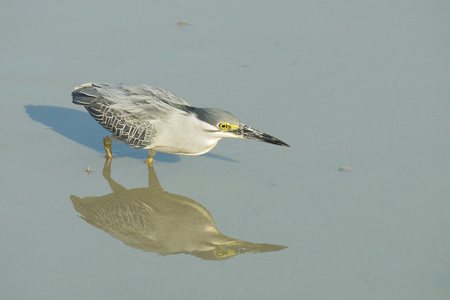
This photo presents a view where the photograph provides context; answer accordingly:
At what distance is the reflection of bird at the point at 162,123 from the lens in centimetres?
648

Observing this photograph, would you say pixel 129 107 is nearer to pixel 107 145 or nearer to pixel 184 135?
pixel 107 145

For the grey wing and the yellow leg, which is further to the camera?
the yellow leg

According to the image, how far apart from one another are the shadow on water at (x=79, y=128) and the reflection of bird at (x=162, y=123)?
1.17 feet

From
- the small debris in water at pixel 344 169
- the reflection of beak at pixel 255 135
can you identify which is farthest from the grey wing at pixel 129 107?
the small debris in water at pixel 344 169

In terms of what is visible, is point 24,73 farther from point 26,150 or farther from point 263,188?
point 263,188

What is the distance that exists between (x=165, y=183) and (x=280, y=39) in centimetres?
336

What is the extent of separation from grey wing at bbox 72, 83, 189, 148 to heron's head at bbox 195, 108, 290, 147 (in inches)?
12.9

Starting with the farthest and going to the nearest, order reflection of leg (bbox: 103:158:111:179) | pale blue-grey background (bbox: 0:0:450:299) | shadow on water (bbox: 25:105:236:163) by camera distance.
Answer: shadow on water (bbox: 25:105:236:163) < reflection of leg (bbox: 103:158:111:179) < pale blue-grey background (bbox: 0:0:450:299)

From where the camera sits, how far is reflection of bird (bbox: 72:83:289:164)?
6477 mm

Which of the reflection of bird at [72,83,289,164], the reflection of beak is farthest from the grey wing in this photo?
the reflection of beak

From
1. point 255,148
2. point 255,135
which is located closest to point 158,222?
point 255,135

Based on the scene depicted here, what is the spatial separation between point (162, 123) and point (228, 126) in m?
0.69

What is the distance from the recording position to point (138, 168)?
6.75 m

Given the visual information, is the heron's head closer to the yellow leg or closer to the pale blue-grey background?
the pale blue-grey background
